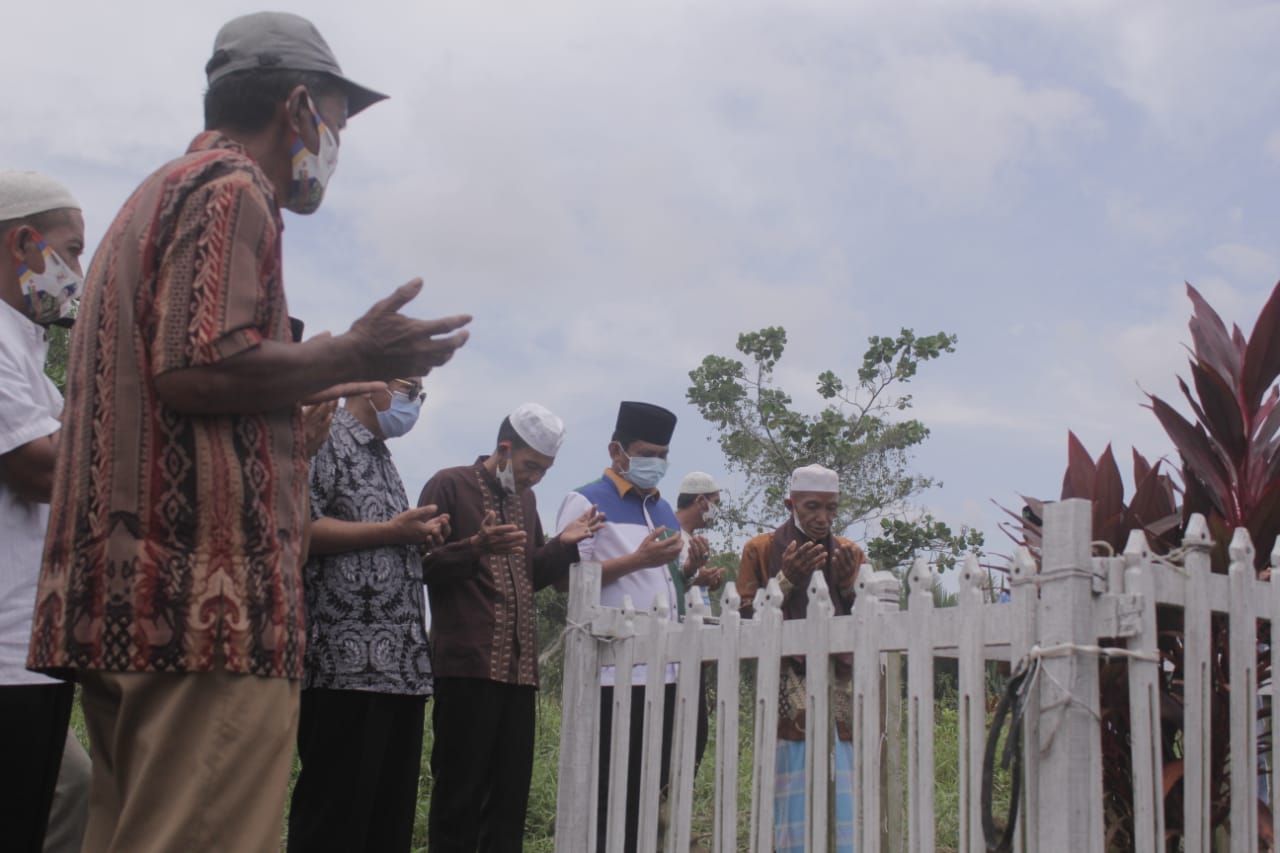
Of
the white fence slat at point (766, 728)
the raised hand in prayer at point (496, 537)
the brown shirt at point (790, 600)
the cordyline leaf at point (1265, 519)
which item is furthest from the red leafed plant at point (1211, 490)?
the raised hand in prayer at point (496, 537)

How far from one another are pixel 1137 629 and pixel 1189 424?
44.6 inches

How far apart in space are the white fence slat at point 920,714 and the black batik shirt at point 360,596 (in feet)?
5.08

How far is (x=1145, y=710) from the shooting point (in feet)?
9.64

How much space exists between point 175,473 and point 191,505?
0.18ft

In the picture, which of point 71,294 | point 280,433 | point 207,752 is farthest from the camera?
point 71,294

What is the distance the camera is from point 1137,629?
2.89m

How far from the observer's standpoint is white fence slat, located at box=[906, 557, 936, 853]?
308 centimetres

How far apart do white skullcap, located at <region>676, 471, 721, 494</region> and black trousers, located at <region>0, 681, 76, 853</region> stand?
4386 millimetres

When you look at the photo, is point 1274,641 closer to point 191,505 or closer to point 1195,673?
point 1195,673

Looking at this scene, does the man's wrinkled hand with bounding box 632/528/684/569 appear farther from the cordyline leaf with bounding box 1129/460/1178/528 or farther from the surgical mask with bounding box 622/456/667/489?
the cordyline leaf with bounding box 1129/460/1178/528

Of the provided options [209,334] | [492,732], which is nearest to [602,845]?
[492,732]

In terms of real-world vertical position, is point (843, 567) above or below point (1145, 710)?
above

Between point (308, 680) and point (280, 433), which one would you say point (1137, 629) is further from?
point (308, 680)

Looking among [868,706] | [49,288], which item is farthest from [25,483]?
[868,706]
